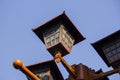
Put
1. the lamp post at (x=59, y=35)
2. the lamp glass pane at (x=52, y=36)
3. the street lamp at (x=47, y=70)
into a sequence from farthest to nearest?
the street lamp at (x=47, y=70) < the lamp glass pane at (x=52, y=36) < the lamp post at (x=59, y=35)

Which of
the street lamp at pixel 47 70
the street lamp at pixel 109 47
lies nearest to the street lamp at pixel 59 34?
the street lamp at pixel 109 47

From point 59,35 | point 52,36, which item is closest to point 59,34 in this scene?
point 59,35

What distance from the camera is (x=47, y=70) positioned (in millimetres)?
9727

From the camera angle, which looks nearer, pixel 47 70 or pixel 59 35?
pixel 59 35

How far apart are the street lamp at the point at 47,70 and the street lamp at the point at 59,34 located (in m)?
1.25

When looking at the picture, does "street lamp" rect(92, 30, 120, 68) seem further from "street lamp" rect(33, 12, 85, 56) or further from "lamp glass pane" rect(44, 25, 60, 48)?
"lamp glass pane" rect(44, 25, 60, 48)

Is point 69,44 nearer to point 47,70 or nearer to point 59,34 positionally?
point 59,34

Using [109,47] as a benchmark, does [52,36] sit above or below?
above

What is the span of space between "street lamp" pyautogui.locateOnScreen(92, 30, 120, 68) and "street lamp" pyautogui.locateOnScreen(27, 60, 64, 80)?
170cm

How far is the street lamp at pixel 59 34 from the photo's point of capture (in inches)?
310

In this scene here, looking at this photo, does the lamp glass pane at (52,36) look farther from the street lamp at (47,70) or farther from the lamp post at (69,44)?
the street lamp at (47,70)

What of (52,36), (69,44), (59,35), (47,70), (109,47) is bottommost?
(109,47)

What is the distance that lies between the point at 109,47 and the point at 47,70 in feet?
7.50

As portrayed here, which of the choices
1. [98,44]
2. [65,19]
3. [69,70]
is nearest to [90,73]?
[69,70]
